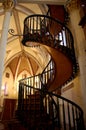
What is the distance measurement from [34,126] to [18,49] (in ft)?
29.6

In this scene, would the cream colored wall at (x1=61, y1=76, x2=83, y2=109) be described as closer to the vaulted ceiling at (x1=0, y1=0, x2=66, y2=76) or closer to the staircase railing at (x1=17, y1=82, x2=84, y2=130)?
the staircase railing at (x1=17, y1=82, x2=84, y2=130)

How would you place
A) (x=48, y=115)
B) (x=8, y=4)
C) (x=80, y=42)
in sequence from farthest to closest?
(x=8, y=4) < (x=80, y=42) < (x=48, y=115)

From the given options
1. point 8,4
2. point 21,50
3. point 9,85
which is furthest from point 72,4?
point 9,85

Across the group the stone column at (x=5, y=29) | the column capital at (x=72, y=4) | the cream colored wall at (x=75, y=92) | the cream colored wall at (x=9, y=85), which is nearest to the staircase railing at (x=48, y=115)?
the cream colored wall at (x=75, y=92)

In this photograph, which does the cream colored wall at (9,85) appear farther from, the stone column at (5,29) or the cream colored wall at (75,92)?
the stone column at (5,29)

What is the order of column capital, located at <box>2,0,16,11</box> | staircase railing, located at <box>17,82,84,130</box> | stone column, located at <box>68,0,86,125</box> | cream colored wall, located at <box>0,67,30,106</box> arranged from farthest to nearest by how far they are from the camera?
cream colored wall, located at <box>0,67,30,106</box>, column capital, located at <box>2,0,16,11</box>, stone column, located at <box>68,0,86,125</box>, staircase railing, located at <box>17,82,84,130</box>

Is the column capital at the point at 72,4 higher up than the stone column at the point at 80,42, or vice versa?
the column capital at the point at 72,4

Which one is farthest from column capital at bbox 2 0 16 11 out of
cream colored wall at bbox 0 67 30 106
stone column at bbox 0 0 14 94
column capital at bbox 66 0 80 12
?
cream colored wall at bbox 0 67 30 106

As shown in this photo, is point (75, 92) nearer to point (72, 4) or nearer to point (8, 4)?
point (72, 4)

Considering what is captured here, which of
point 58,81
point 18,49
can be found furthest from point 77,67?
point 18,49

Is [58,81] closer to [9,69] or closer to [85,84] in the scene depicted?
[85,84]

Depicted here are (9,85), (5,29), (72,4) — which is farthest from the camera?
(9,85)

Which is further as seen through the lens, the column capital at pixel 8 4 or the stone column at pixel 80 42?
the column capital at pixel 8 4

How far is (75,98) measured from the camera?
4.59m
